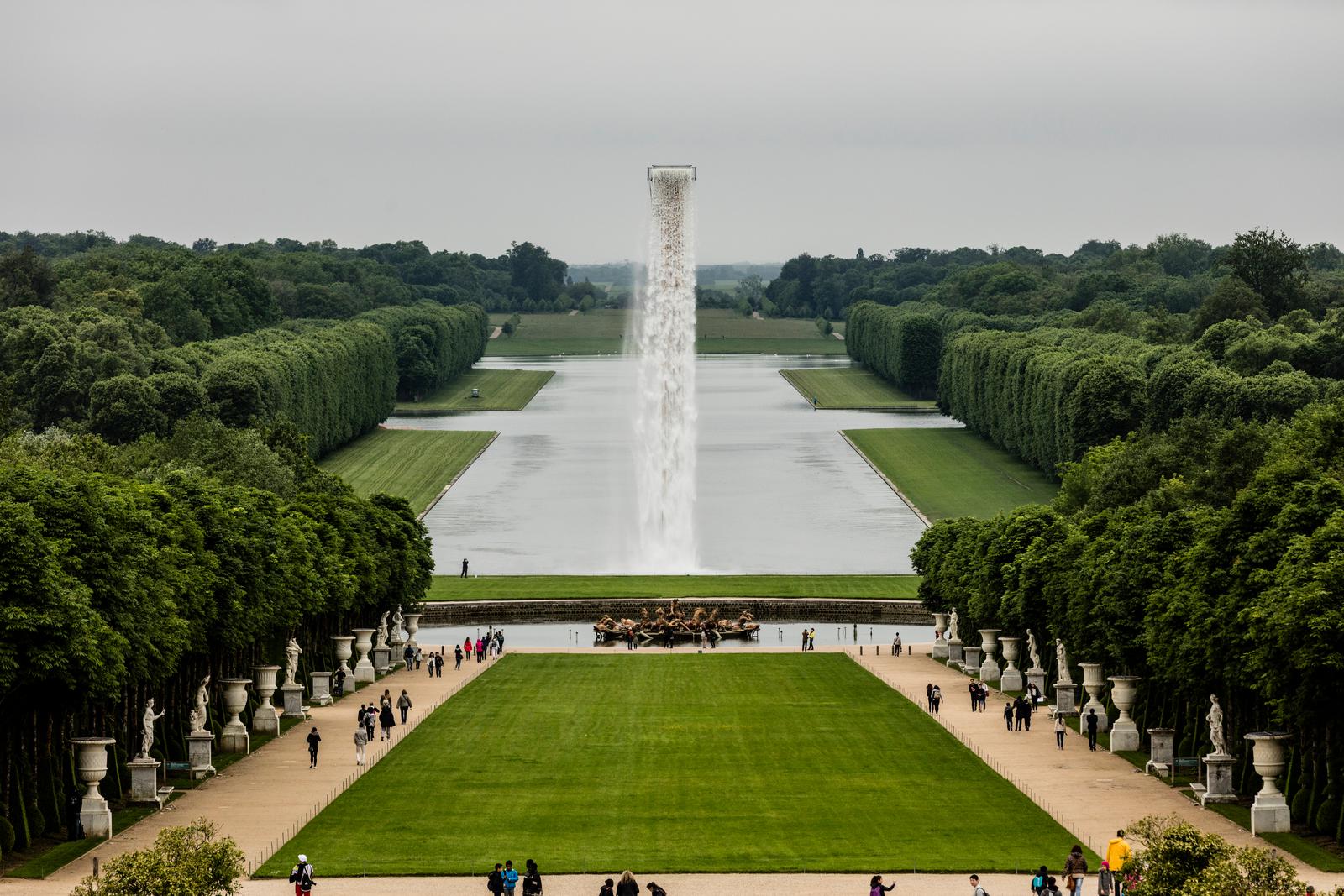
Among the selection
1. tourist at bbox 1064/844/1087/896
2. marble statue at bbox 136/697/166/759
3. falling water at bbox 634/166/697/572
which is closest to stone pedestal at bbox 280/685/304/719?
marble statue at bbox 136/697/166/759

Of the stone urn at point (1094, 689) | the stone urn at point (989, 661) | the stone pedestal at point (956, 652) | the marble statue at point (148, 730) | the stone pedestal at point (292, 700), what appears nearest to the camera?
the marble statue at point (148, 730)

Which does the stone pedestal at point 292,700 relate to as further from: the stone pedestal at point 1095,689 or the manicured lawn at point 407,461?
the manicured lawn at point 407,461

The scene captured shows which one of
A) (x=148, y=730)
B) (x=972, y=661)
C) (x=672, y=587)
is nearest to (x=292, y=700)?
(x=148, y=730)

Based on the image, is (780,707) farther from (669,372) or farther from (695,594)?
(669,372)

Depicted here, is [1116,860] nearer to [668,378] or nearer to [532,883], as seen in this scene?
[532,883]

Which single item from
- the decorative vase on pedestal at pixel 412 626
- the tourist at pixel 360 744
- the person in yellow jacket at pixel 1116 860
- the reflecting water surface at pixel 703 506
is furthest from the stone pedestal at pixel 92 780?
the reflecting water surface at pixel 703 506
